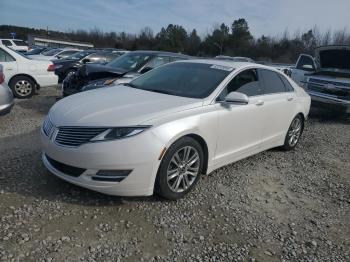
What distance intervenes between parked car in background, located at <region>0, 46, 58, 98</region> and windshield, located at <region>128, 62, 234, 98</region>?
549 cm

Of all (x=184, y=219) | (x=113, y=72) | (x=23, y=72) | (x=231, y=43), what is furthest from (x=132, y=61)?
(x=231, y=43)

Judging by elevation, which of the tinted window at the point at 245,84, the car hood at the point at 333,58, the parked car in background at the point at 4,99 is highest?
the car hood at the point at 333,58

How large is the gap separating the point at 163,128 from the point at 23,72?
7.27 metres

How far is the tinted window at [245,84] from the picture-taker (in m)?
4.50

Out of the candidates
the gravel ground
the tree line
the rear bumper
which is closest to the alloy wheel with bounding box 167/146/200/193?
the gravel ground

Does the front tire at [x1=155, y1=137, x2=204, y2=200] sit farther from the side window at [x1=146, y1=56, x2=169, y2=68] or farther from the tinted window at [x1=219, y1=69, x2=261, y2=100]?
the side window at [x1=146, y1=56, x2=169, y2=68]

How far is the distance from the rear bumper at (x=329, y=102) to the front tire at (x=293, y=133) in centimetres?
355

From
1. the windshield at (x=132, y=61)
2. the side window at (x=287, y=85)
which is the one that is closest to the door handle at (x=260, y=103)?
the side window at (x=287, y=85)

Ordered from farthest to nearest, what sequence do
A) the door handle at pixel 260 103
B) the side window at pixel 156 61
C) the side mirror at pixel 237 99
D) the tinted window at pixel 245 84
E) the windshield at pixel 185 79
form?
the side window at pixel 156 61
the door handle at pixel 260 103
the tinted window at pixel 245 84
the windshield at pixel 185 79
the side mirror at pixel 237 99

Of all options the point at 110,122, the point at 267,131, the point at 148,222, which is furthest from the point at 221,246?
the point at 267,131

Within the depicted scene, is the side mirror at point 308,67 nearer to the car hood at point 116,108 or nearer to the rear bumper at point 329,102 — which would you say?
the rear bumper at point 329,102

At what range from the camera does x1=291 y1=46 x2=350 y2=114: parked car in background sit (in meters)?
9.41

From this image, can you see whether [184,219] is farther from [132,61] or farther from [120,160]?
[132,61]

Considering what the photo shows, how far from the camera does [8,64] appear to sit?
29.8ft
